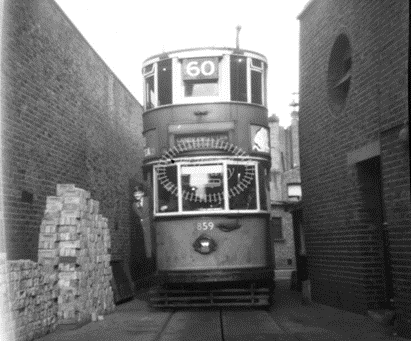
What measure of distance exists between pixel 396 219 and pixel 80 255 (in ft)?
15.1

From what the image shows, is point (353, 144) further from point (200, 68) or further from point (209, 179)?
point (200, 68)

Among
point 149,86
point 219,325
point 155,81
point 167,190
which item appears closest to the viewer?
point 219,325

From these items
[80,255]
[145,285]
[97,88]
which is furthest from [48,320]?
[145,285]

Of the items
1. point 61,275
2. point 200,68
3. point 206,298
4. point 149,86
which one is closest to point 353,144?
point 200,68

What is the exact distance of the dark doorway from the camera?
900 centimetres

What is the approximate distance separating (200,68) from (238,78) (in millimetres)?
754

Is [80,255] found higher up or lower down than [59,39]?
lower down

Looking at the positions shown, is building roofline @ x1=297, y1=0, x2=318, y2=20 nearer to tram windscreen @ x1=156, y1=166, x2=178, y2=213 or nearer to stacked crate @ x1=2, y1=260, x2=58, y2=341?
tram windscreen @ x1=156, y1=166, x2=178, y2=213

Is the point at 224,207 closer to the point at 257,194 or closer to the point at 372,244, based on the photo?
the point at 257,194

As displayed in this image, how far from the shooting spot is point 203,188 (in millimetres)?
10898

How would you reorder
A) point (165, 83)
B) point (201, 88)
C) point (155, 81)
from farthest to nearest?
1. point (155, 81)
2. point (165, 83)
3. point (201, 88)

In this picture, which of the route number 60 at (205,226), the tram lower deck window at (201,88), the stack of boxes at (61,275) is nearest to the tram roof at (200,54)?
the tram lower deck window at (201,88)

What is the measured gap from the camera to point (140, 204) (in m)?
12.0

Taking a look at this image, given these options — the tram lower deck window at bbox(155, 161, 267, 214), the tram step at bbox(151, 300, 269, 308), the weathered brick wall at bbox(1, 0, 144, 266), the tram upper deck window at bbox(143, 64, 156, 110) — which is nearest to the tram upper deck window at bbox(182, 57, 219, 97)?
the tram upper deck window at bbox(143, 64, 156, 110)
